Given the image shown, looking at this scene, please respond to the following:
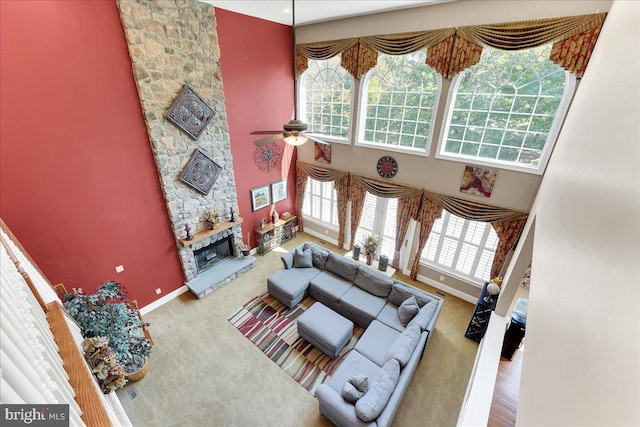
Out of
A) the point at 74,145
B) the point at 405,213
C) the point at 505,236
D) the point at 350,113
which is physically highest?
the point at 350,113

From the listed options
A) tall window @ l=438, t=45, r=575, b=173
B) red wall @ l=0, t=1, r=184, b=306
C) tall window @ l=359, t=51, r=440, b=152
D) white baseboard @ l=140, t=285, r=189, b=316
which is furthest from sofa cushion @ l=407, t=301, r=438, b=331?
red wall @ l=0, t=1, r=184, b=306

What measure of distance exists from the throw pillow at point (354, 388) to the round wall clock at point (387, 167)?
3.90 meters

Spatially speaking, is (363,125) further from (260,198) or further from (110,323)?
(110,323)

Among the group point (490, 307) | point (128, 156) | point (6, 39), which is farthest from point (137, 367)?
point (490, 307)

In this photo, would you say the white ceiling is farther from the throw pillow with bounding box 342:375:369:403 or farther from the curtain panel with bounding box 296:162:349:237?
the throw pillow with bounding box 342:375:369:403

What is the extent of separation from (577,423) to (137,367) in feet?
15.9

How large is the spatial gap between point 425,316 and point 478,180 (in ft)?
8.40

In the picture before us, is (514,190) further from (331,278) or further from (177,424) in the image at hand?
(177,424)

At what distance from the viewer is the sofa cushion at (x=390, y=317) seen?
4360 millimetres

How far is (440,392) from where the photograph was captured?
3.81 m

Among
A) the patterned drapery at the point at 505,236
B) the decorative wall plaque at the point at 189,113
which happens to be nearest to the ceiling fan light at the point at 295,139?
the decorative wall plaque at the point at 189,113

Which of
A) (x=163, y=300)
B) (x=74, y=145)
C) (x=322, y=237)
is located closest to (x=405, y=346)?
(x=322, y=237)

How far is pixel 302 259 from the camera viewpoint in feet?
18.5

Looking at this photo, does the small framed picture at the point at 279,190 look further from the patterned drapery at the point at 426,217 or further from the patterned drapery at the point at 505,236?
the patterned drapery at the point at 505,236
